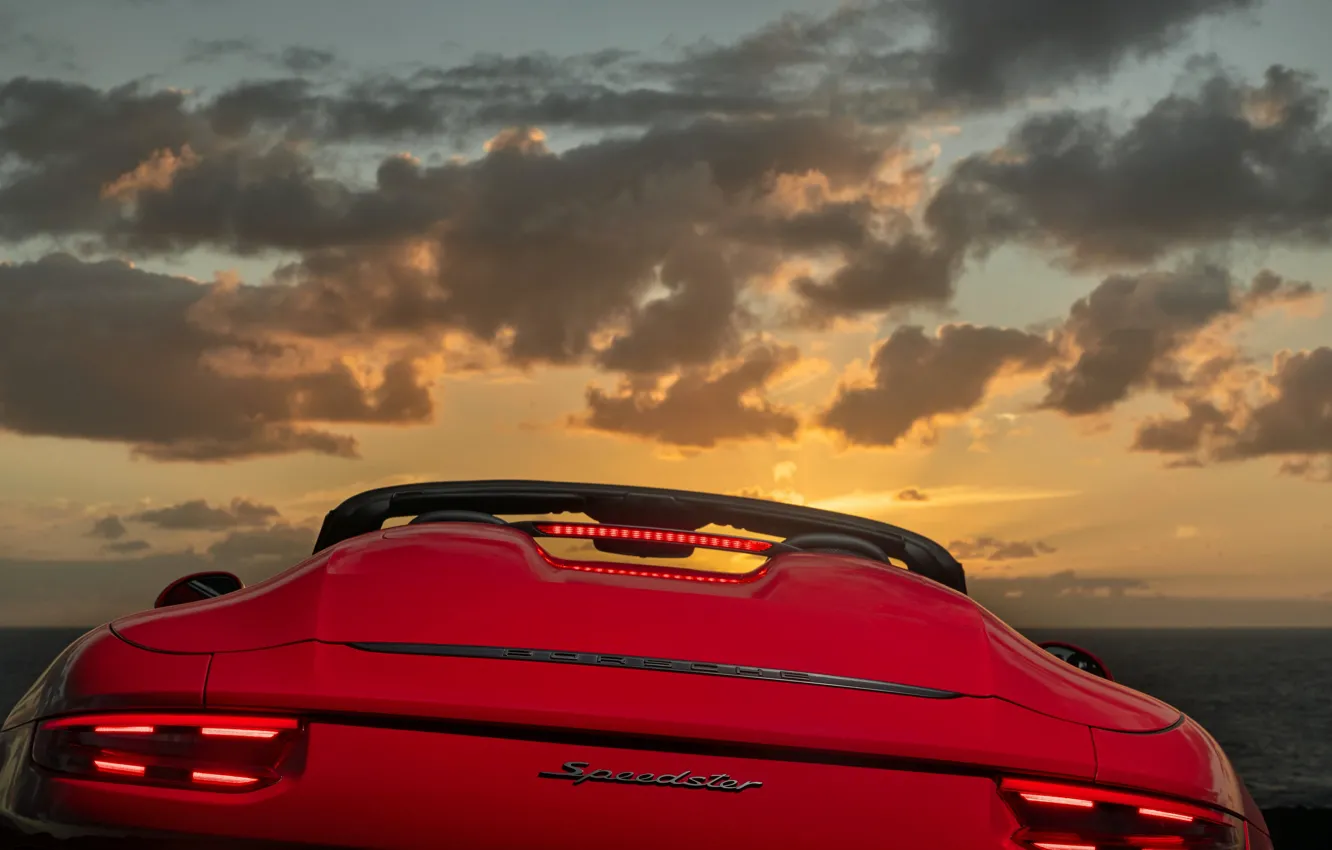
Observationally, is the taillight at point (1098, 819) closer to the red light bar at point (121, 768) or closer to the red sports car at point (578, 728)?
the red sports car at point (578, 728)

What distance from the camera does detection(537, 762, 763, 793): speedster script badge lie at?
1831mm

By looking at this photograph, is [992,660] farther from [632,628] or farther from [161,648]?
[161,648]

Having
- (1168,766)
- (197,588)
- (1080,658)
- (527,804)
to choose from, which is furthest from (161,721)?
(1080,658)

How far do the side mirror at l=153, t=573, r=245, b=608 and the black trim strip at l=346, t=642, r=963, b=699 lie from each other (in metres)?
0.89

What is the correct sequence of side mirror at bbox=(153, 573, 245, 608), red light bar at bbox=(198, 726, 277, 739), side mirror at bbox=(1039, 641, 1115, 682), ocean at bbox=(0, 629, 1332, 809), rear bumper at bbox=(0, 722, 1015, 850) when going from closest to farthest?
rear bumper at bbox=(0, 722, 1015, 850) → red light bar at bbox=(198, 726, 277, 739) → side mirror at bbox=(153, 573, 245, 608) → side mirror at bbox=(1039, 641, 1115, 682) → ocean at bbox=(0, 629, 1332, 809)

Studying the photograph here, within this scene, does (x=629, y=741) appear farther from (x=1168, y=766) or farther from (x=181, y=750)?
→ (x=1168, y=766)

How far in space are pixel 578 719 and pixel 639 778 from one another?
0.12 metres

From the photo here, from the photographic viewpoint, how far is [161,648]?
2.05 m

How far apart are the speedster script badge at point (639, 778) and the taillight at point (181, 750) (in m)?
0.40

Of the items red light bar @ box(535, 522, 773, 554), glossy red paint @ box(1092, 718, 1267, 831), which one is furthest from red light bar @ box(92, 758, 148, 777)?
glossy red paint @ box(1092, 718, 1267, 831)

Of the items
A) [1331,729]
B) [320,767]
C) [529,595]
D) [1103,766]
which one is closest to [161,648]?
[320,767]

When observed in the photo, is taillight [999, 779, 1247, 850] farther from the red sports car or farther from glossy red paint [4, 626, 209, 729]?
glossy red paint [4, 626, 209, 729]

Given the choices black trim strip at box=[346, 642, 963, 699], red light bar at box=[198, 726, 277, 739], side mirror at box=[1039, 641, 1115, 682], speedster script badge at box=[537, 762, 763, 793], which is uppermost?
black trim strip at box=[346, 642, 963, 699]

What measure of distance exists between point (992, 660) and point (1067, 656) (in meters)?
1.04
